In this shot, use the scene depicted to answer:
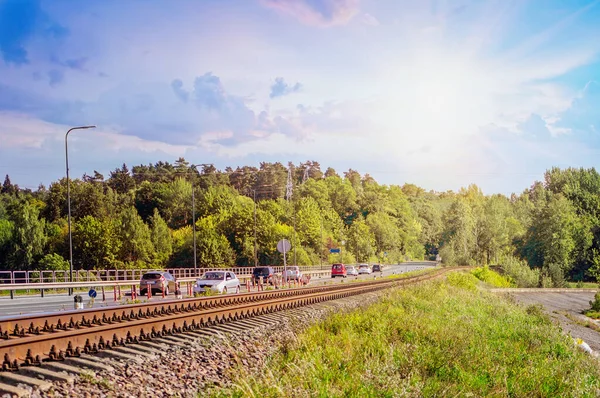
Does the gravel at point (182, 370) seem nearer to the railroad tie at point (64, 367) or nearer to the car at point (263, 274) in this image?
the railroad tie at point (64, 367)

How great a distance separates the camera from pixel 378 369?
9219mm

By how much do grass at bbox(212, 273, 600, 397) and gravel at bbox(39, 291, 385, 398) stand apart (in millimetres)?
438

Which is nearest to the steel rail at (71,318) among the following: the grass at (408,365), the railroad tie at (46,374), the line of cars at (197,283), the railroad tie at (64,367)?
the railroad tie at (64,367)

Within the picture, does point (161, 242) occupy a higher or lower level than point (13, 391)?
higher

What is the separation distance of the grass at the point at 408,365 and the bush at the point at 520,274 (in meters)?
73.3

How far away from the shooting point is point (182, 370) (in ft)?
32.6

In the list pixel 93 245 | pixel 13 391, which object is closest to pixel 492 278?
pixel 93 245

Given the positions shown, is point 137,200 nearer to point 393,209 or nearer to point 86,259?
point 86,259

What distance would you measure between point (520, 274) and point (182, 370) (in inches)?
3409

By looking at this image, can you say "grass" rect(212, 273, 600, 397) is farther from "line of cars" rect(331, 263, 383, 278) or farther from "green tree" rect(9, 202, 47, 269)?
"green tree" rect(9, 202, 47, 269)

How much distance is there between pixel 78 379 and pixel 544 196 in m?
118

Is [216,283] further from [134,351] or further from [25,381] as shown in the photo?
[25,381]

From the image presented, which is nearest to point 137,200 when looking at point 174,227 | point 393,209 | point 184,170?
point 174,227

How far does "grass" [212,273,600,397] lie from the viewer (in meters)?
8.56
